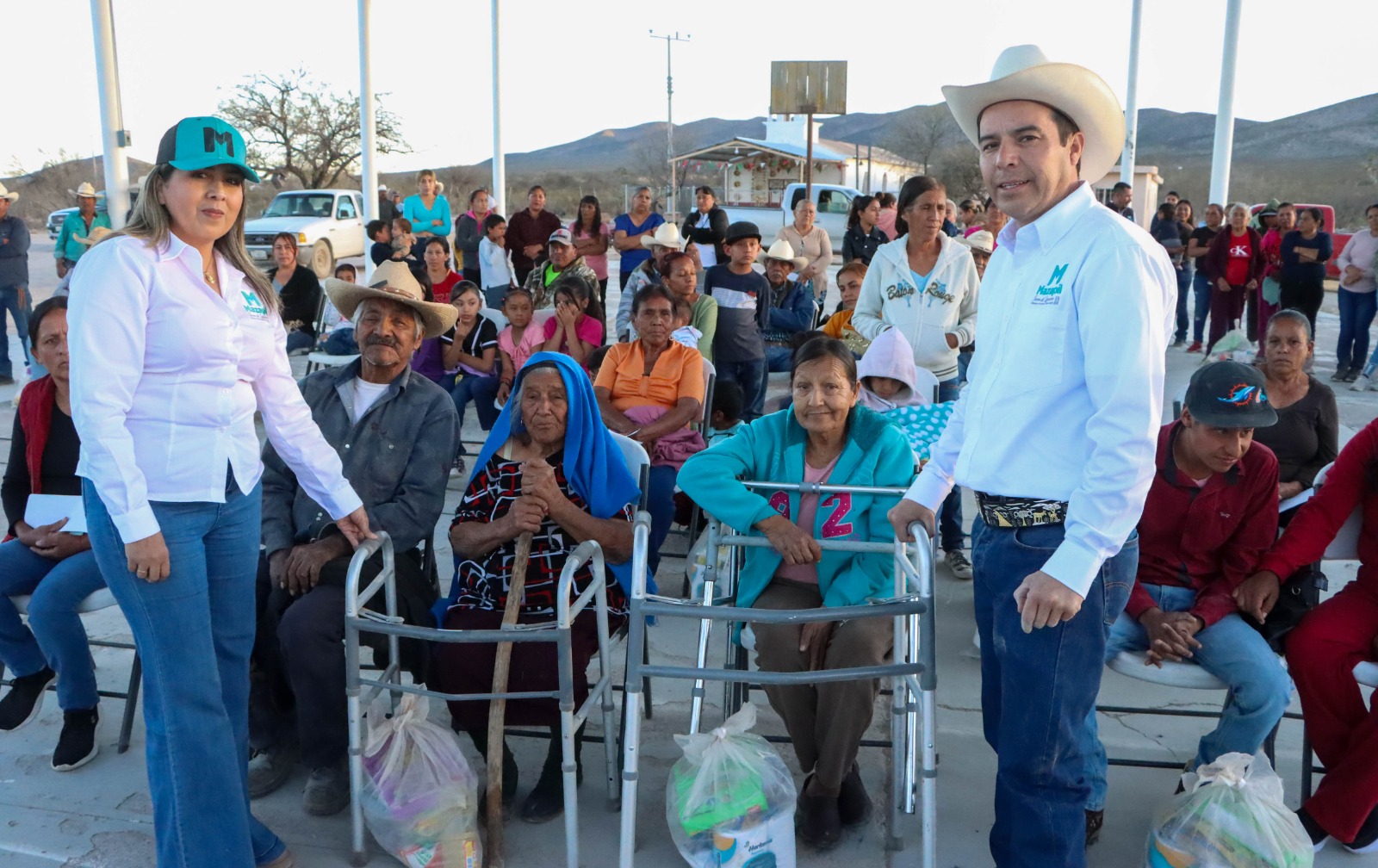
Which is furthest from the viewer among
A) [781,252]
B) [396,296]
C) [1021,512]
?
[781,252]

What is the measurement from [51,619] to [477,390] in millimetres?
3780

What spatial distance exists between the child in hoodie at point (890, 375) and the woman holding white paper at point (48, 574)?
284 cm

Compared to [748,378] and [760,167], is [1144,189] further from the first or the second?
[748,378]

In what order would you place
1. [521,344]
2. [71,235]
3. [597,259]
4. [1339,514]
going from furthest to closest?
[71,235] → [597,259] → [521,344] → [1339,514]

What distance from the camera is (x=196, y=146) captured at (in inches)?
86.7

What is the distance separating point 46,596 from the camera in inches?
122

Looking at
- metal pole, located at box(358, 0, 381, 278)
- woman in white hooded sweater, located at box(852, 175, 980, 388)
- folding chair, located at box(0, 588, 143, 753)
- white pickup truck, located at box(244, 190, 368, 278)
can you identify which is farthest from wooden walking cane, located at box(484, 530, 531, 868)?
white pickup truck, located at box(244, 190, 368, 278)

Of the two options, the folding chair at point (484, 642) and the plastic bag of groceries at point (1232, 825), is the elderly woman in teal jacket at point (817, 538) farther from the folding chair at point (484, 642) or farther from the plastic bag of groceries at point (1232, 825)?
the plastic bag of groceries at point (1232, 825)

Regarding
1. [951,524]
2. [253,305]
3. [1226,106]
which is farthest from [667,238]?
[1226,106]

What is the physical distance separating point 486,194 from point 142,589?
1020 cm

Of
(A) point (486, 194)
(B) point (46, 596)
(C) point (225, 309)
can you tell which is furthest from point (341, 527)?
(A) point (486, 194)

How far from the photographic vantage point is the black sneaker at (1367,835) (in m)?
2.74

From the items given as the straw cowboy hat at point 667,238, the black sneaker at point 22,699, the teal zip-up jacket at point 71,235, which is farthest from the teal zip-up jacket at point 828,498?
the teal zip-up jacket at point 71,235

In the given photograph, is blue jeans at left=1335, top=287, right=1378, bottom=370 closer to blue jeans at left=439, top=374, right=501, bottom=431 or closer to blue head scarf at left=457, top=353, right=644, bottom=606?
blue jeans at left=439, top=374, right=501, bottom=431
